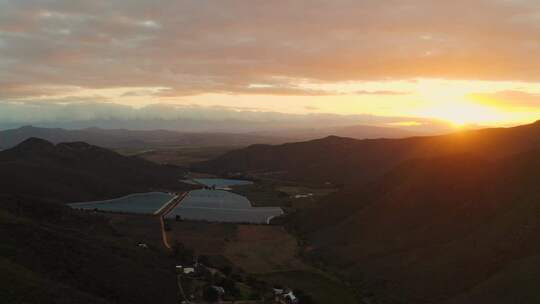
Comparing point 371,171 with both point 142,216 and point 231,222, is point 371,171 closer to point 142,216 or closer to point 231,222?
point 231,222

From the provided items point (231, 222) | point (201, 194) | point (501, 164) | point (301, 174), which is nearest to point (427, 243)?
point (501, 164)

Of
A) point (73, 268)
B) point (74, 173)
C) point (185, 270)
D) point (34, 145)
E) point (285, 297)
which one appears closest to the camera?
point (73, 268)

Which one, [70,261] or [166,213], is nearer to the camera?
[70,261]

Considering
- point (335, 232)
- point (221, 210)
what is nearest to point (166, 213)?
point (221, 210)

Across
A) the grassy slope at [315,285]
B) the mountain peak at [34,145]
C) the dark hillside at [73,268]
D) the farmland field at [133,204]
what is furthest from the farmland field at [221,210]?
the mountain peak at [34,145]

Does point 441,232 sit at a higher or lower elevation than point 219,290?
higher

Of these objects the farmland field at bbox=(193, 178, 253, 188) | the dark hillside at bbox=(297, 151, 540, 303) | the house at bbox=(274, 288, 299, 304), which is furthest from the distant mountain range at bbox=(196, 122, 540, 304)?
the farmland field at bbox=(193, 178, 253, 188)

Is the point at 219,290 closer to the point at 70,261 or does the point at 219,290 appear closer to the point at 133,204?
the point at 70,261
